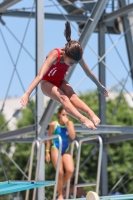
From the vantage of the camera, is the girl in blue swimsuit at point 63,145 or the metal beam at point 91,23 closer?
the metal beam at point 91,23

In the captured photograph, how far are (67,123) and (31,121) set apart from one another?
77.1ft


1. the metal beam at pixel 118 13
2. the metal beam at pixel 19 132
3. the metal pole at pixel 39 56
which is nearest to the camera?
the metal pole at pixel 39 56

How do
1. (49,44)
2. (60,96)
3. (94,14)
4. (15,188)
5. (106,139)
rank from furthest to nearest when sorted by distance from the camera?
1. (49,44)
2. (106,139)
3. (94,14)
4. (60,96)
5. (15,188)

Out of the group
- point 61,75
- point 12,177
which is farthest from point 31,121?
point 61,75

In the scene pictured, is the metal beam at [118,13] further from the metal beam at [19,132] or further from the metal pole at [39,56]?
the metal beam at [19,132]

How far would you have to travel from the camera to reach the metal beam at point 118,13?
39.7ft

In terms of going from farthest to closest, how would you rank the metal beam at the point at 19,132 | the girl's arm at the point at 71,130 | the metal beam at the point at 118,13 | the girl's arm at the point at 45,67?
the metal beam at the point at 118,13 → the metal beam at the point at 19,132 → the girl's arm at the point at 71,130 → the girl's arm at the point at 45,67

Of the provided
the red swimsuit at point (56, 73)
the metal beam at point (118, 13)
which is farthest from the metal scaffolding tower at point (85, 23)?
the red swimsuit at point (56, 73)

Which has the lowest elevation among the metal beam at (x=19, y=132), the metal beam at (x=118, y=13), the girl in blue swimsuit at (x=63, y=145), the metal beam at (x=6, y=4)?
the girl in blue swimsuit at (x=63, y=145)

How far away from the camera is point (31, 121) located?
110 feet

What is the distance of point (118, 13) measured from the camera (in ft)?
40.9

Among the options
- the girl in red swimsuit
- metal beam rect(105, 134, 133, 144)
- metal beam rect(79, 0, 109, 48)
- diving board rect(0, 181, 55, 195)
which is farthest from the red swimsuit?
metal beam rect(105, 134, 133, 144)

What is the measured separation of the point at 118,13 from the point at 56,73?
188 inches

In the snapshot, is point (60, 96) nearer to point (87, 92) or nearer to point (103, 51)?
point (103, 51)
